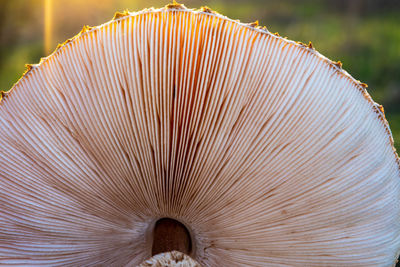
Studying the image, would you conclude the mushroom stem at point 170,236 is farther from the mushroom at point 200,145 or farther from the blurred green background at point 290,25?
the blurred green background at point 290,25

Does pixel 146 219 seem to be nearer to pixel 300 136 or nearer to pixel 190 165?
pixel 190 165

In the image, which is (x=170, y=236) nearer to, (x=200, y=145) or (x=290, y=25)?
(x=200, y=145)

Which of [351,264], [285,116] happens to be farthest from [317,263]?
[285,116]

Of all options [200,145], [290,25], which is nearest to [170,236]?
[200,145]

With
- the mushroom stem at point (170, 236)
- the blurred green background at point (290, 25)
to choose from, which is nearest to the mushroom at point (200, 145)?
the mushroom stem at point (170, 236)

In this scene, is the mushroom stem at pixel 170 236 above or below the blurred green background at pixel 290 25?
→ below

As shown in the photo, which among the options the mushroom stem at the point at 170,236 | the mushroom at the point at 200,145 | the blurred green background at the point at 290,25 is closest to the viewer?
the mushroom at the point at 200,145

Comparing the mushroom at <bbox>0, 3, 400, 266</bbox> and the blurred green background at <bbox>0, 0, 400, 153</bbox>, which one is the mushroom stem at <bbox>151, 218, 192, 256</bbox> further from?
the blurred green background at <bbox>0, 0, 400, 153</bbox>
